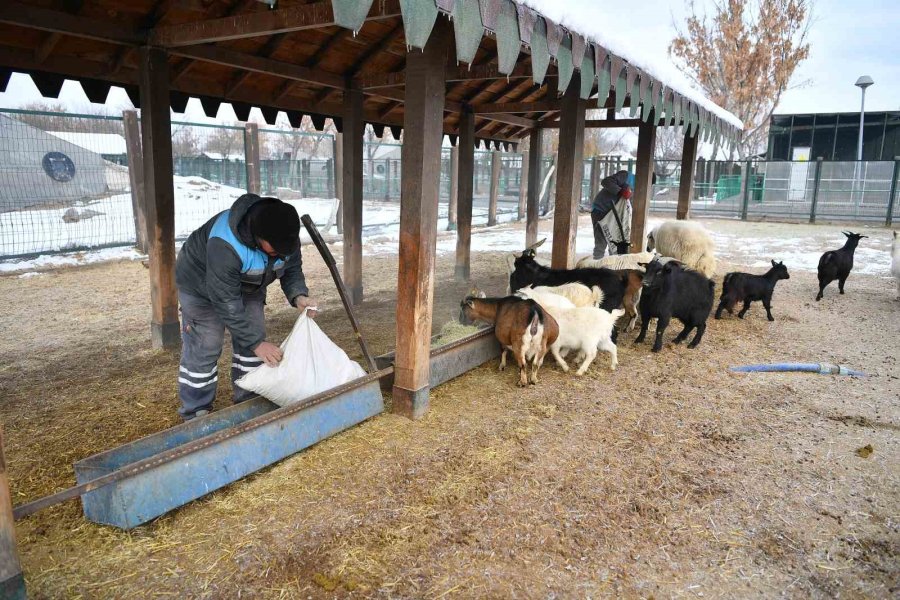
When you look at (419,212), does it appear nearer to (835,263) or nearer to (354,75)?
(354,75)

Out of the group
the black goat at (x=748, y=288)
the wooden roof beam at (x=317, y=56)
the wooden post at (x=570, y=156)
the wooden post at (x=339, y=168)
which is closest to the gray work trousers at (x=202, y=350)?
the wooden roof beam at (x=317, y=56)

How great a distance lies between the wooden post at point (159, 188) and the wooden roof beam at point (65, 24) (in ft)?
0.61

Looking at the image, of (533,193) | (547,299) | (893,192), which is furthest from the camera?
(893,192)

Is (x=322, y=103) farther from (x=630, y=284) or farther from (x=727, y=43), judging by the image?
(x=727, y=43)

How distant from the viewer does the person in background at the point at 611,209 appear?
10359mm

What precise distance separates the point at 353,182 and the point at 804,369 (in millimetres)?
5650

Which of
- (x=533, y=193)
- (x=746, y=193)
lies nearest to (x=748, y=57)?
(x=746, y=193)

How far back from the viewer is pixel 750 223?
2047 cm

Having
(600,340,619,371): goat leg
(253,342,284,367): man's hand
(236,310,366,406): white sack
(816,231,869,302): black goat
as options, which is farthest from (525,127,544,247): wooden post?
(253,342,284,367): man's hand

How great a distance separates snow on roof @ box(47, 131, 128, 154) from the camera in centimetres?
1304

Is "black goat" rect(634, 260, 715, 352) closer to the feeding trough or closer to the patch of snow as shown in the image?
the feeding trough

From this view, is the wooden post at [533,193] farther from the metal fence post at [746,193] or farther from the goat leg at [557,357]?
the metal fence post at [746,193]

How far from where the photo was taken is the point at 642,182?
9.30 metres

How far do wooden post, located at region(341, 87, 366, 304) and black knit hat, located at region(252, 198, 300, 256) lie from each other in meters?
4.38
